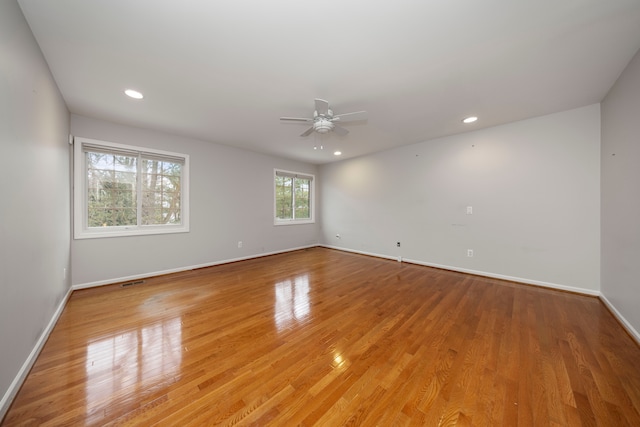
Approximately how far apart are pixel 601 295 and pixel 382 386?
3416 mm

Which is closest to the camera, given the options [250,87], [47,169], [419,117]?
[47,169]

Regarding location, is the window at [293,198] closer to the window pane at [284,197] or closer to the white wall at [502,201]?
the window pane at [284,197]

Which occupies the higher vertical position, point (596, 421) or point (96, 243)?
point (96, 243)

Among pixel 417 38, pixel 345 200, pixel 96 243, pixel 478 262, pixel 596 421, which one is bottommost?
pixel 596 421

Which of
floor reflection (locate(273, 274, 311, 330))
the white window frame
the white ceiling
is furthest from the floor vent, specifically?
the white window frame

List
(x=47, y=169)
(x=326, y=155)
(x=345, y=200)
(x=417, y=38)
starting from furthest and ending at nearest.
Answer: (x=345, y=200)
(x=326, y=155)
(x=47, y=169)
(x=417, y=38)

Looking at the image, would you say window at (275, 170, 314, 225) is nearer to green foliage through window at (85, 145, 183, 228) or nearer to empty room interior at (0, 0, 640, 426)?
empty room interior at (0, 0, 640, 426)

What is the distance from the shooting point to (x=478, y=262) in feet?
12.3

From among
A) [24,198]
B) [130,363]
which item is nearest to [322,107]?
[24,198]

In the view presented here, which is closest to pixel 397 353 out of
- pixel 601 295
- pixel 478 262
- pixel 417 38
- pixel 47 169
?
pixel 417 38

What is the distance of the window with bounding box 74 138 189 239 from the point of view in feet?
10.4

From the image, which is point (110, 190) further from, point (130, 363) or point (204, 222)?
point (130, 363)

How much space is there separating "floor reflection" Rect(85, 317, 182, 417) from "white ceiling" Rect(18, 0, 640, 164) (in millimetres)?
2500

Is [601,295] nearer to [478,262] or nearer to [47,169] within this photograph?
[478,262]
